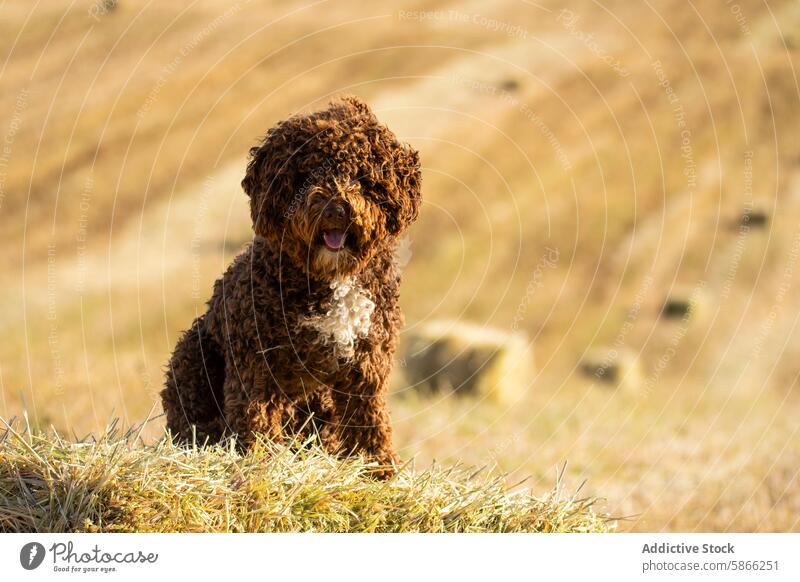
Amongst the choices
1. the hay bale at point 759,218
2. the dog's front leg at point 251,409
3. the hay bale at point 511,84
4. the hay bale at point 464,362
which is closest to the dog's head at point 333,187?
the dog's front leg at point 251,409

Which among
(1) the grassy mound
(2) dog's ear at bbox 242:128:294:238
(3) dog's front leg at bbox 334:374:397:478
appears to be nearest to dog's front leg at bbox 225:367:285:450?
(1) the grassy mound

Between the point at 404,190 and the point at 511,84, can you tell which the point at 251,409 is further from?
the point at 511,84

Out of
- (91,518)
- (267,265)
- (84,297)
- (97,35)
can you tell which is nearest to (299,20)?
(97,35)

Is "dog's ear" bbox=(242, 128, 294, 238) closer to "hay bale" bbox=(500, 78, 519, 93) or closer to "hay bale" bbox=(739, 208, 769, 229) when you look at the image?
"hay bale" bbox=(500, 78, 519, 93)

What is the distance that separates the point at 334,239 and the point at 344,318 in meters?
0.61

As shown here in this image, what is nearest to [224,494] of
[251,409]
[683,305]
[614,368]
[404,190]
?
[251,409]

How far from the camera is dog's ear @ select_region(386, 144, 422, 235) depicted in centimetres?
566

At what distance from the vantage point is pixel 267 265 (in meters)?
5.93

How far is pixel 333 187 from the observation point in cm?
542

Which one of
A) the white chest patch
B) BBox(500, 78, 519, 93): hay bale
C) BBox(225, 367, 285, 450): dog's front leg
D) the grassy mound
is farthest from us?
BBox(500, 78, 519, 93): hay bale

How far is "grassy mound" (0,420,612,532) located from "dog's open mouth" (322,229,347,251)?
1334 mm

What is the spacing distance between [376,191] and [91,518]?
2.53 metres

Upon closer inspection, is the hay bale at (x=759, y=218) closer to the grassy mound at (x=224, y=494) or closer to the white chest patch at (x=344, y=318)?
the grassy mound at (x=224, y=494)

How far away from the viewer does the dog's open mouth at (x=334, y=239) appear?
Answer: 5.50 meters
